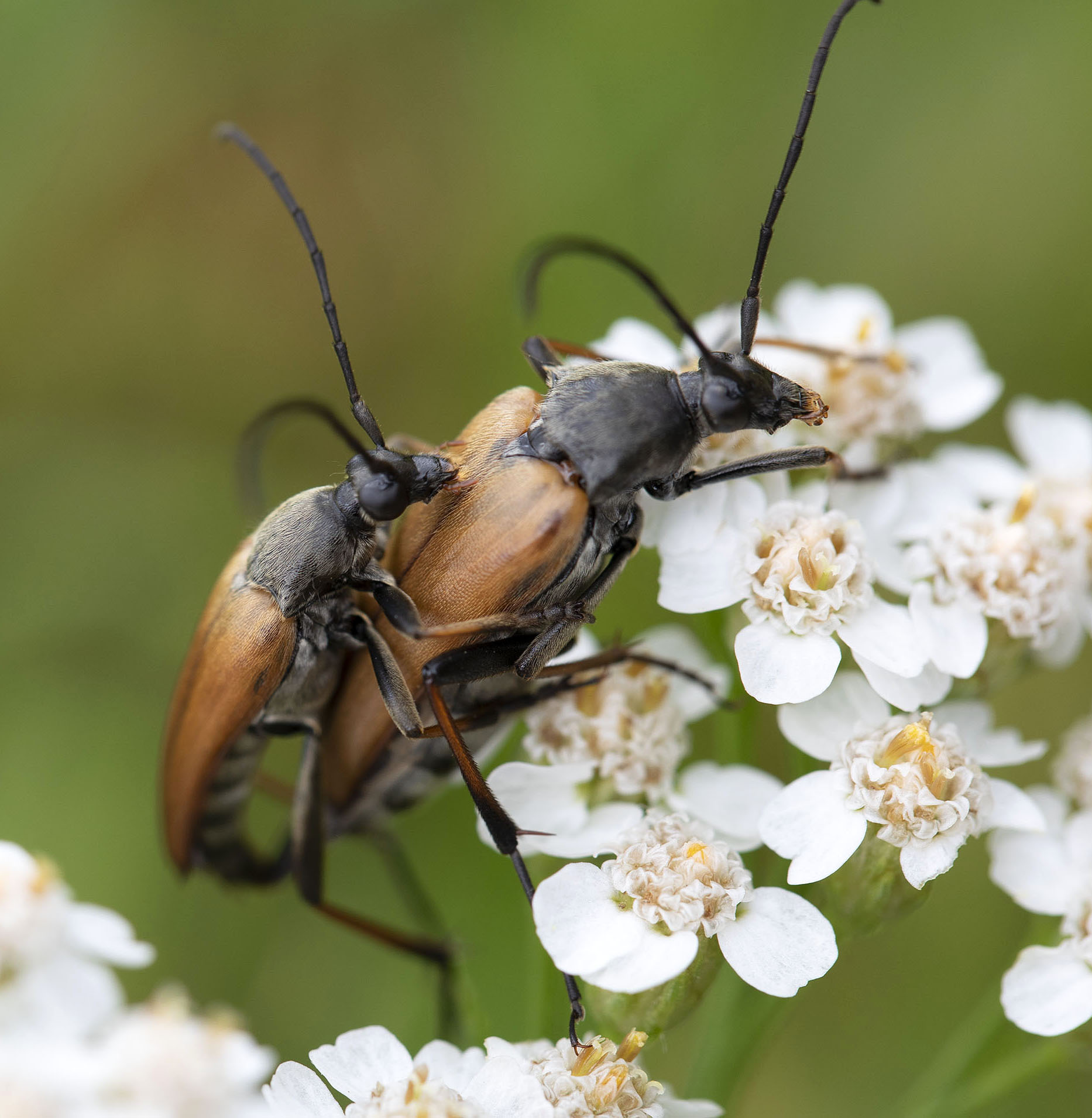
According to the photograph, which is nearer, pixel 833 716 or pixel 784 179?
pixel 833 716

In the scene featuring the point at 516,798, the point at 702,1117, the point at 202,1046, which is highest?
the point at 516,798

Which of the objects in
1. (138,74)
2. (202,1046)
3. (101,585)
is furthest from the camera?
(138,74)

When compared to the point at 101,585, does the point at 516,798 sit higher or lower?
lower

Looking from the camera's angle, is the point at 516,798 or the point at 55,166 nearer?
the point at 516,798

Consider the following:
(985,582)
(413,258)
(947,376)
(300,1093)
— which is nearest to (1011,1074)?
(985,582)

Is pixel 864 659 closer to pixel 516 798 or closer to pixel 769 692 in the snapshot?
pixel 769 692

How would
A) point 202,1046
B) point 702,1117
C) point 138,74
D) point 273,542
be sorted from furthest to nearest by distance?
point 138,74
point 273,542
point 702,1117
point 202,1046

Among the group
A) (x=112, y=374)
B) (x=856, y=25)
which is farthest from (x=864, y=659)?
(x=112, y=374)

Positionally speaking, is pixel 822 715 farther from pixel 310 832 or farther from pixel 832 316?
pixel 832 316

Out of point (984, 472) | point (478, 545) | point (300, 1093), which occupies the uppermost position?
point (478, 545)
